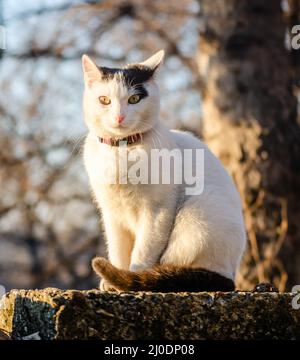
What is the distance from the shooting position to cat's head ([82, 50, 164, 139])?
2367mm

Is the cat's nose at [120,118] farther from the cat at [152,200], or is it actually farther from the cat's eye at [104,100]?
the cat's eye at [104,100]

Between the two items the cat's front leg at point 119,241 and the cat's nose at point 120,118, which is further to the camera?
the cat's front leg at point 119,241

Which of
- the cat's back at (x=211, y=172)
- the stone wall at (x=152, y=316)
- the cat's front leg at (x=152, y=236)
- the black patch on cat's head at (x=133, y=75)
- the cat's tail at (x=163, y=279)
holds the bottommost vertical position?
the stone wall at (x=152, y=316)

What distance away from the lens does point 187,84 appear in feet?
23.9

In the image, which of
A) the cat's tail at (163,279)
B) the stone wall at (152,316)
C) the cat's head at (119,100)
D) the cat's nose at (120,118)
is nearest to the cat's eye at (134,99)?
the cat's head at (119,100)

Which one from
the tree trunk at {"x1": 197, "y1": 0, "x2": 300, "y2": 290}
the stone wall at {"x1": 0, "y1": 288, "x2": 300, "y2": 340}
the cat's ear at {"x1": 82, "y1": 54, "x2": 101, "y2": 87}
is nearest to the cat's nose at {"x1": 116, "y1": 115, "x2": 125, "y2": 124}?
the cat's ear at {"x1": 82, "y1": 54, "x2": 101, "y2": 87}

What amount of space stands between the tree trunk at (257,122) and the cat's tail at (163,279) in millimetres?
2235

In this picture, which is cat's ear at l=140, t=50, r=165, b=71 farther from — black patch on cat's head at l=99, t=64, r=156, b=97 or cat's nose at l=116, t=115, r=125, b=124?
cat's nose at l=116, t=115, r=125, b=124

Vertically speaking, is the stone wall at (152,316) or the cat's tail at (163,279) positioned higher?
the cat's tail at (163,279)

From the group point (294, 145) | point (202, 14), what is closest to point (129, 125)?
point (294, 145)

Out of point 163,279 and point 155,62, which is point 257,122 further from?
point 163,279

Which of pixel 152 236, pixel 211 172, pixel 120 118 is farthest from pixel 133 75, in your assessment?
pixel 152 236

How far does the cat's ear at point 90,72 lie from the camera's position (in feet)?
8.23

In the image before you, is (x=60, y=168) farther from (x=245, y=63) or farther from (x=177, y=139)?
(x=177, y=139)
